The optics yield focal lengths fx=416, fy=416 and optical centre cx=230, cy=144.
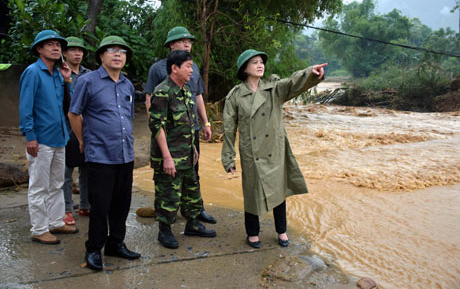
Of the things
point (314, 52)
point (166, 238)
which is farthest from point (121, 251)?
point (314, 52)

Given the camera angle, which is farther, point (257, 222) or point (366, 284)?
point (257, 222)

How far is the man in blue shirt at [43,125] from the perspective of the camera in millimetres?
3363

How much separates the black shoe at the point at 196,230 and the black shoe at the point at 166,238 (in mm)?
253

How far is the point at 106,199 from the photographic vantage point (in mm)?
3074

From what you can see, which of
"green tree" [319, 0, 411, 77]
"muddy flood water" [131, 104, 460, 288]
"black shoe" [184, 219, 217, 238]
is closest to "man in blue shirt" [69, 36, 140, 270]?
"black shoe" [184, 219, 217, 238]

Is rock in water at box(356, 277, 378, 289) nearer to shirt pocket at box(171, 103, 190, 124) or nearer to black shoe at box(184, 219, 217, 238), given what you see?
black shoe at box(184, 219, 217, 238)

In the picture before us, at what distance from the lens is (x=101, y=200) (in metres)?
3.05

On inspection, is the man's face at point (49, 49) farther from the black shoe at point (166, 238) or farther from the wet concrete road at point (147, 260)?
the black shoe at point (166, 238)

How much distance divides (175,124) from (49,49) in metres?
1.22

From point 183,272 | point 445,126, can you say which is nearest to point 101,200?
point 183,272

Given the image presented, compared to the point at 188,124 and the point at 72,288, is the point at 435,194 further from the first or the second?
the point at 72,288

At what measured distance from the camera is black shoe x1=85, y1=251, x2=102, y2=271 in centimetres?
309

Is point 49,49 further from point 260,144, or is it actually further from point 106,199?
point 260,144

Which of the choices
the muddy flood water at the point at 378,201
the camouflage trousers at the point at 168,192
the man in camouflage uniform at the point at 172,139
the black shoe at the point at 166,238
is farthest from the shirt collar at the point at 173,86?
the muddy flood water at the point at 378,201
